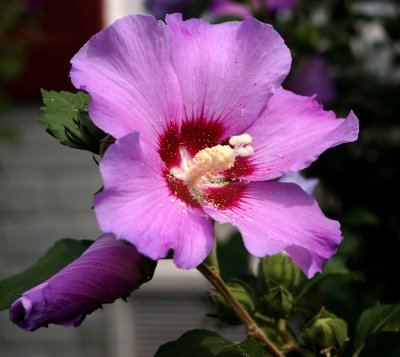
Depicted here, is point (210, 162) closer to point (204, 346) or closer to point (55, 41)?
point (204, 346)

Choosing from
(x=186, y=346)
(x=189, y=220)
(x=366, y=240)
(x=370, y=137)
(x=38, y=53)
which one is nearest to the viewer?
(x=189, y=220)

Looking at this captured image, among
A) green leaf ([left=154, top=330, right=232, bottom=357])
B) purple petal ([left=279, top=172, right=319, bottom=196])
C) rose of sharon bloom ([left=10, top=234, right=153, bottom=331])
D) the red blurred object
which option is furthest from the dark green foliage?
the red blurred object

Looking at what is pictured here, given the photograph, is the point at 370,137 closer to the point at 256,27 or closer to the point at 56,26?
the point at 56,26

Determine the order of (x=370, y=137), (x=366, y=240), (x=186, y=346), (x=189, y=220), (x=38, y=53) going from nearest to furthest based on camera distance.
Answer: (x=189, y=220), (x=186, y=346), (x=366, y=240), (x=370, y=137), (x=38, y=53)

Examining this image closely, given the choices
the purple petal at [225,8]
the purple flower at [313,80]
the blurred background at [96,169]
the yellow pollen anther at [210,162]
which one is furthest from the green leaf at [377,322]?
the purple petal at [225,8]

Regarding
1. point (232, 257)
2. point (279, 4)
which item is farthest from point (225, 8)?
point (232, 257)

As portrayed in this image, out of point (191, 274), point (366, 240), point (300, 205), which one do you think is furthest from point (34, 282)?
point (191, 274)
